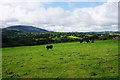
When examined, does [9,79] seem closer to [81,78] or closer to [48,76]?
[48,76]

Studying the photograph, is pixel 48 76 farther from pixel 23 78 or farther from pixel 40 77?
pixel 23 78

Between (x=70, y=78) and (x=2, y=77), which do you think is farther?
(x=2, y=77)

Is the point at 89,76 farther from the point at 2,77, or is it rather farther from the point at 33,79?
the point at 2,77

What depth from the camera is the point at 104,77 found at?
28.6 ft

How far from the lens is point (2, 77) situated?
10078 millimetres

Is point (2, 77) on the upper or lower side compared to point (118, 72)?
lower

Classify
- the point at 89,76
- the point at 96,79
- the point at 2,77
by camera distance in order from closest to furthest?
the point at 96,79 → the point at 89,76 → the point at 2,77

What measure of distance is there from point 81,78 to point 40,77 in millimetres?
3864

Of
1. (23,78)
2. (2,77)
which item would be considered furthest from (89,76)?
(2,77)

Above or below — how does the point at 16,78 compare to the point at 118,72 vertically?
below

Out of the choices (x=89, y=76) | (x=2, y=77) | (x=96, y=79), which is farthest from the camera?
(x=2, y=77)

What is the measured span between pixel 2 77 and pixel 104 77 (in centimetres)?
996

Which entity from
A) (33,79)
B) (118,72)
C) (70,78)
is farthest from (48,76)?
(118,72)

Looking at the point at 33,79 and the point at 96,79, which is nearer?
the point at 96,79
